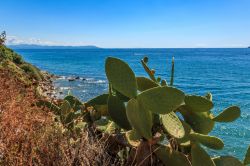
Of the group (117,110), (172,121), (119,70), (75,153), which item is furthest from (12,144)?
(172,121)

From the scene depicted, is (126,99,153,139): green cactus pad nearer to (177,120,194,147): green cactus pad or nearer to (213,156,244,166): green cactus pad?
(177,120,194,147): green cactus pad

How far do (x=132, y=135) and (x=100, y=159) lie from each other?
34 cm

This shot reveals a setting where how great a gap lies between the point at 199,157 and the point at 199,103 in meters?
0.43

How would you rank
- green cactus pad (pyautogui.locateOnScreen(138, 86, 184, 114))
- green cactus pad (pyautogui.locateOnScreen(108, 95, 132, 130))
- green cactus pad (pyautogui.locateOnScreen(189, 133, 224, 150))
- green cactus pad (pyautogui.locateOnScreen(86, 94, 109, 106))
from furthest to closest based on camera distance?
green cactus pad (pyautogui.locateOnScreen(86, 94, 109, 106)) → green cactus pad (pyautogui.locateOnScreen(108, 95, 132, 130)) → green cactus pad (pyautogui.locateOnScreen(189, 133, 224, 150)) → green cactus pad (pyautogui.locateOnScreen(138, 86, 184, 114))

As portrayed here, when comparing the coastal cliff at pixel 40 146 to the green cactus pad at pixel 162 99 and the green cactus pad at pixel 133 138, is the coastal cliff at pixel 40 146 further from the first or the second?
the green cactus pad at pixel 162 99

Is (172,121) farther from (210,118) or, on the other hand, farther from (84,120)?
(84,120)

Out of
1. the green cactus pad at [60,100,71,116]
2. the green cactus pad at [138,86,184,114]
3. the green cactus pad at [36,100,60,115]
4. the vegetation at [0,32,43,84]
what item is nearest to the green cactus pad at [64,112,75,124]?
the green cactus pad at [60,100,71,116]

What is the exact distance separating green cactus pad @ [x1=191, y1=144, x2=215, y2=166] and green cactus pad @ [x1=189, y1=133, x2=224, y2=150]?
0.21 ft

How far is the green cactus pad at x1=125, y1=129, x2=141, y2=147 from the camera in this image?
3.12 meters

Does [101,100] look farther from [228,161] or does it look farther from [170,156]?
[228,161]

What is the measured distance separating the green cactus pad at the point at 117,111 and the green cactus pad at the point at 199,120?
53 cm

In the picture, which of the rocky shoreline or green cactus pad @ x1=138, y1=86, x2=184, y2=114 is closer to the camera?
green cactus pad @ x1=138, y1=86, x2=184, y2=114

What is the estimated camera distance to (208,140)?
3.00 metres

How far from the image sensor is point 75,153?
3.18m
